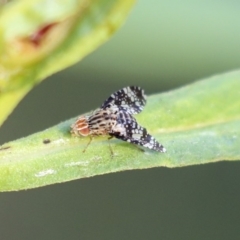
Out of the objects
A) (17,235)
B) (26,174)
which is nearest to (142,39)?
(17,235)

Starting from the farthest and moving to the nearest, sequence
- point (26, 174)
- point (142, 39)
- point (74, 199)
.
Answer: point (142, 39) → point (74, 199) → point (26, 174)

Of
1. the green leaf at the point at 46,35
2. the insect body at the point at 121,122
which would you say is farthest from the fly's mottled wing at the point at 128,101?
the green leaf at the point at 46,35

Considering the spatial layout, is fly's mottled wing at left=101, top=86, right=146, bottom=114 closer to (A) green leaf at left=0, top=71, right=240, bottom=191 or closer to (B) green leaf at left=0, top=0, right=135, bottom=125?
(A) green leaf at left=0, top=71, right=240, bottom=191

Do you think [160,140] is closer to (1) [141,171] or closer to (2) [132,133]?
(2) [132,133]

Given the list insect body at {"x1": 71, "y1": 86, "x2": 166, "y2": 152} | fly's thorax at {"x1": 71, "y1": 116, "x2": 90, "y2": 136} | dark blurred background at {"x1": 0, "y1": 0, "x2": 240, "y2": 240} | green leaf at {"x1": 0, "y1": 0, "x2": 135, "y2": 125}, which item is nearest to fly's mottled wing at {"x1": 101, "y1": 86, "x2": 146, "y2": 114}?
insect body at {"x1": 71, "y1": 86, "x2": 166, "y2": 152}

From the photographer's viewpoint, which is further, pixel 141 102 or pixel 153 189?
pixel 153 189

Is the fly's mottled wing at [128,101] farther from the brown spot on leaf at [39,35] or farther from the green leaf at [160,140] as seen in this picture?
the brown spot on leaf at [39,35]

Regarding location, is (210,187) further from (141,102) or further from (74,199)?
(141,102)
